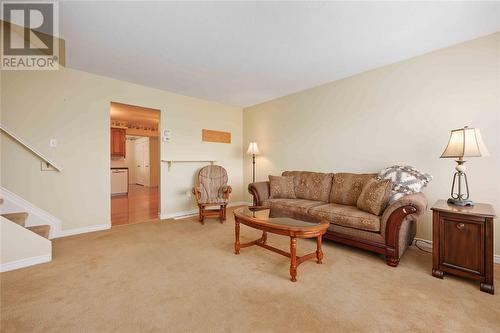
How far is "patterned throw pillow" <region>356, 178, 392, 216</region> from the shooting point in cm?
244

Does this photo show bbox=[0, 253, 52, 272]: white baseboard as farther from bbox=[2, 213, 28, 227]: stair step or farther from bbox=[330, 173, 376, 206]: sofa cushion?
bbox=[330, 173, 376, 206]: sofa cushion

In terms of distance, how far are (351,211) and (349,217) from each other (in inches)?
4.4

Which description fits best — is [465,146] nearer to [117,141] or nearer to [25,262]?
[25,262]

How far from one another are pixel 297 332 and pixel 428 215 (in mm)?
2479

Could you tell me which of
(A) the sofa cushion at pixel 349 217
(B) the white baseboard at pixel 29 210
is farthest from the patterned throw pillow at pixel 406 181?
(B) the white baseboard at pixel 29 210

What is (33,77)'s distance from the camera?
9.50 ft

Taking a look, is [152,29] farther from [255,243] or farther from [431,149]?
[431,149]

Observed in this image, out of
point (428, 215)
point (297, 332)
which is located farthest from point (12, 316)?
point (428, 215)

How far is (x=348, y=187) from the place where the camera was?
10.4 feet

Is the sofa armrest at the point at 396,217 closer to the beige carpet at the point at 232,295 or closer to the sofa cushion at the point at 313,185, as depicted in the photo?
the beige carpet at the point at 232,295

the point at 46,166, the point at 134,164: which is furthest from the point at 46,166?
the point at 134,164

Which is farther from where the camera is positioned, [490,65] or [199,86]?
[199,86]

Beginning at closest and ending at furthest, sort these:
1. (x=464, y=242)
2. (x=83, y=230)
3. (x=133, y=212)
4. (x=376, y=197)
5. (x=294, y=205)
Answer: (x=464, y=242), (x=376, y=197), (x=294, y=205), (x=83, y=230), (x=133, y=212)

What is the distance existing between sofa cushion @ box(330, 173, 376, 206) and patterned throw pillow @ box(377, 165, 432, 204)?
13.8 inches
